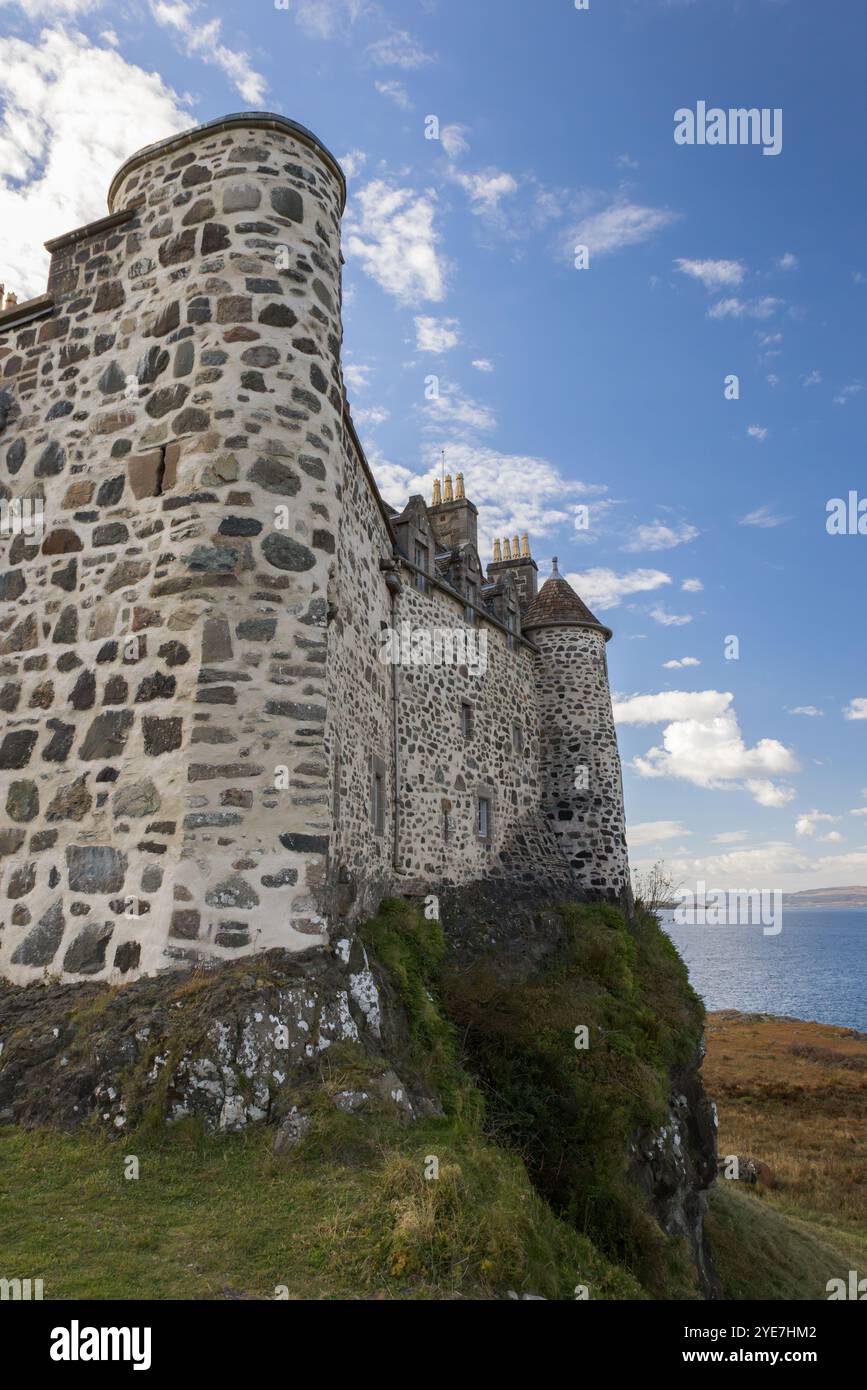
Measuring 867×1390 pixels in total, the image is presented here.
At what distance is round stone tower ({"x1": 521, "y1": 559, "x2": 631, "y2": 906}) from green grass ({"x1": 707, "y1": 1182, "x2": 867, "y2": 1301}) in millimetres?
7506

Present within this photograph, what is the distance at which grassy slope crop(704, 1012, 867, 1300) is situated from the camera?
17.7 metres

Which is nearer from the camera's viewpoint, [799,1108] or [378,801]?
[378,801]

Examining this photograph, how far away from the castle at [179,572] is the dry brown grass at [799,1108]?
2291 cm

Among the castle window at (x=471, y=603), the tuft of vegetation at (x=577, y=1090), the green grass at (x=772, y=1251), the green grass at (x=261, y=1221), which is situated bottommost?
the green grass at (x=772, y=1251)

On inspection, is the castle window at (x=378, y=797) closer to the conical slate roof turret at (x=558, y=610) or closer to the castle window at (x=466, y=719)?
the castle window at (x=466, y=719)

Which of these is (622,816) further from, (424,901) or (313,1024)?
(313,1024)

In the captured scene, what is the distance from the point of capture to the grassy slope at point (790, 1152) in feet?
58.0

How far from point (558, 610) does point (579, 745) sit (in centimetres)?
376

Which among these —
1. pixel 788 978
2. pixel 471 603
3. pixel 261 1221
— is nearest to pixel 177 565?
pixel 261 1221

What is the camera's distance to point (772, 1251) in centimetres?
1808

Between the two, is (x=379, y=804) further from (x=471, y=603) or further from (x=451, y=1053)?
(x=471, y=603)

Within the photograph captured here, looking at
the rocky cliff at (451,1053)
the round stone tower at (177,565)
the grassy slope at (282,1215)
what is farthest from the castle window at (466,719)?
the grassy slope at (282,1215)

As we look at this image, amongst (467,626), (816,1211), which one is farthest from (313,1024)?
(816,1211)

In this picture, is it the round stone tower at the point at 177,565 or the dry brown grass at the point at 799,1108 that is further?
the dry brown grass at the point at 799,1108
